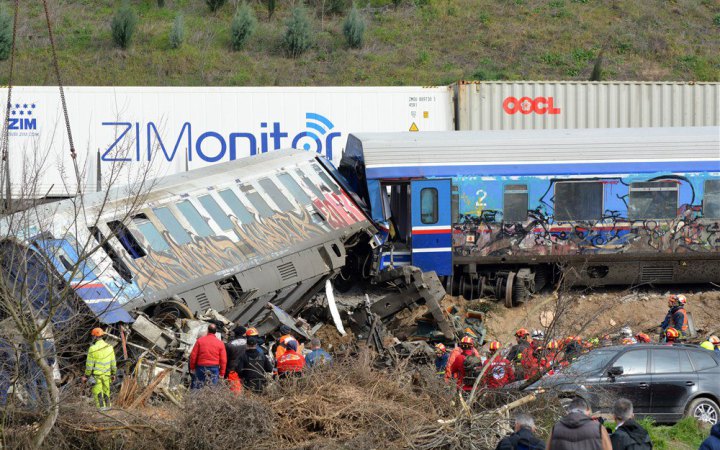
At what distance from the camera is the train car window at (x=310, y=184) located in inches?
720

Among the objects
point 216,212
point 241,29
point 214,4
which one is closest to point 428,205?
point 216,212

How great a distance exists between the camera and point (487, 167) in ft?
63.0

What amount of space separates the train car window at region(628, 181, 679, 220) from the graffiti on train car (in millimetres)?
43

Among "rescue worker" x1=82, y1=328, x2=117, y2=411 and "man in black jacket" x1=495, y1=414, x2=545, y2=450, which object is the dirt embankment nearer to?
"rescue worker" x1=82, y1=328, x2=117, y2=411

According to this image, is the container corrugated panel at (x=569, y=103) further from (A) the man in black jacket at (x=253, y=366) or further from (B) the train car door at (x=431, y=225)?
(A) the man in black jacket at (x=253, y=366)

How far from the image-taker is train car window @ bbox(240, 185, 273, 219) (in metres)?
17.3

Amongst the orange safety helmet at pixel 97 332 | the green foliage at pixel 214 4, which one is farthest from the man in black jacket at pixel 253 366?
the green foliage at pixel 214 4

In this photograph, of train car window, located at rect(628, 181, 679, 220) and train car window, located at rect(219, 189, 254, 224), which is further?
train car window, located at rect(628, 181, 679, 220)

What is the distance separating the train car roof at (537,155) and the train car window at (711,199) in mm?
297

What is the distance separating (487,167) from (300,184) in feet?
12.1

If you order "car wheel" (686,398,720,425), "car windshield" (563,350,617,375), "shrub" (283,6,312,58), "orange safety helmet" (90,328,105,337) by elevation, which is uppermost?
"shrub" (283,6,312,58)

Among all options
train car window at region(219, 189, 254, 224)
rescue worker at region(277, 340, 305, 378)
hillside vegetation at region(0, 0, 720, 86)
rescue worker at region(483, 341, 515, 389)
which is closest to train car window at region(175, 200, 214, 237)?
train car window at region(219, 189, 254, 224)

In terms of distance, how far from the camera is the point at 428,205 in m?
19.1

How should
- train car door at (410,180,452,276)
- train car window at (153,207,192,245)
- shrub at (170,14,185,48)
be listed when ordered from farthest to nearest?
shrub at (170,14,185,48)
train car door at (410,180,452,276)
train car window at (153,207,192,245)
